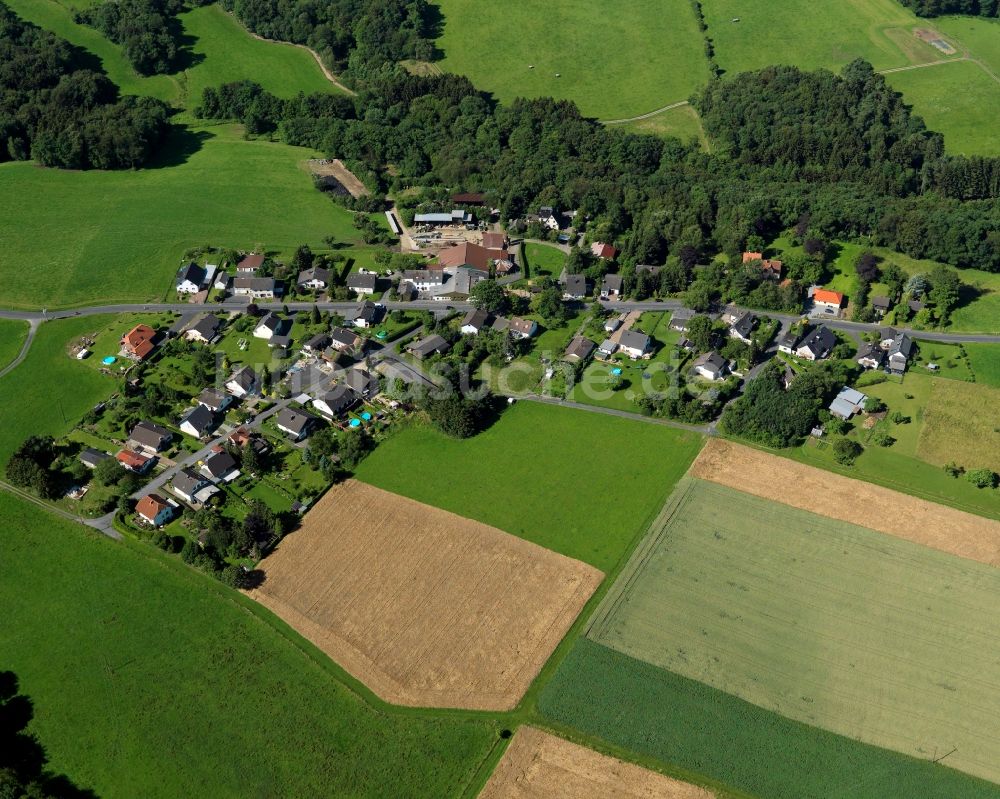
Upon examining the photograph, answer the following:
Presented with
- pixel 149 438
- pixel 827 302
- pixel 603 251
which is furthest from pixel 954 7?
pixel 149 438

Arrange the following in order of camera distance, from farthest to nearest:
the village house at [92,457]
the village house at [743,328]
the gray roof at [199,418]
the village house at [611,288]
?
the village house at [611,288] → the village house at [743,328] → the gray roof at [199,418] → the village house at [92,457]

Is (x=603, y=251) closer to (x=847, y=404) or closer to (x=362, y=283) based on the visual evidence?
(x=362, y=283)

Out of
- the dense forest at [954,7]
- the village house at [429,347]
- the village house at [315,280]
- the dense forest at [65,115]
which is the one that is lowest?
the village house at [429,347]

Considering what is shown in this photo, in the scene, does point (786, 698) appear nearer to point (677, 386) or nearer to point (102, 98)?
point (677, 386)

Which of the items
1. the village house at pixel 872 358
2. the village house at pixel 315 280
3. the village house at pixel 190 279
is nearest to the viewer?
the village house at pixel 872 358

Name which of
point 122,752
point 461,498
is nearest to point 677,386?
point 461,498

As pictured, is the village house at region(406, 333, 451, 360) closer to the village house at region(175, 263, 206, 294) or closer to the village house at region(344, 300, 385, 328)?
the village house at region(344, 300, 385, 328)

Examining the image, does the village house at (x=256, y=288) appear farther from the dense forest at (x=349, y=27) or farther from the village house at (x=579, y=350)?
the dense forest at (x=349, y=27)

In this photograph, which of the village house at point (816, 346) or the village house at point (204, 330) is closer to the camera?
the village house at point (816, 346)

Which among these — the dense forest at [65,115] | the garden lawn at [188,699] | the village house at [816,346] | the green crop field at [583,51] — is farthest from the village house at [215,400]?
the green crop field at [583,51]
